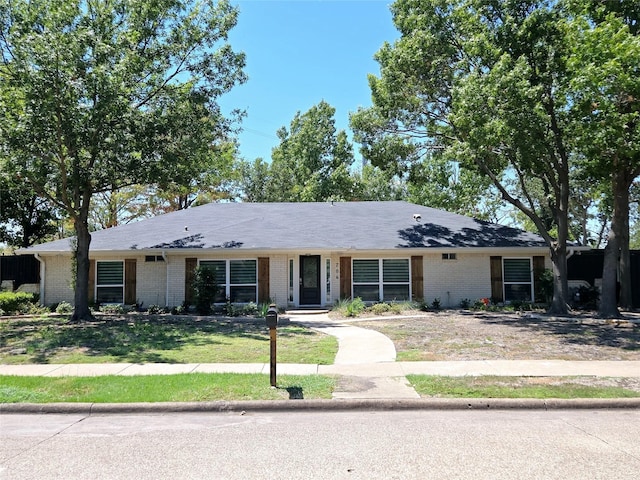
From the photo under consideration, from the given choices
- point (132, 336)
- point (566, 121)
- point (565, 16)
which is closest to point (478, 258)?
point (566, 121)

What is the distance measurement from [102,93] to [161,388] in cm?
928

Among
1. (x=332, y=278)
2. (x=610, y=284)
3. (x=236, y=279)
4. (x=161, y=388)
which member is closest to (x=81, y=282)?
(x=236, y=279)

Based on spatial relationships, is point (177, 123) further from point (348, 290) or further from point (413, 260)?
point (413, 260)

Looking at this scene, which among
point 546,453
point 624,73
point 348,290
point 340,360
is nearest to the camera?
point 546,453

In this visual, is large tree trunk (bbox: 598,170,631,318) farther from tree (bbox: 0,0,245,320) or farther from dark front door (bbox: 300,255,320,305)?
tree (bbox: 0,0,245,320)

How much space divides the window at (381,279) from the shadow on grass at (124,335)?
18.6ft

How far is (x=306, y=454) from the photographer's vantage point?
5.05 m

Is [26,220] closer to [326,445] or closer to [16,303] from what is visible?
[16,303]

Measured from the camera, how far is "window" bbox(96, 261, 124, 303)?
20.4m

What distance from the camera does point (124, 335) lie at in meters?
12.9

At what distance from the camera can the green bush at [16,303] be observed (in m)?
18.6

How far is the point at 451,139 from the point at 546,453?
1692 centimetres

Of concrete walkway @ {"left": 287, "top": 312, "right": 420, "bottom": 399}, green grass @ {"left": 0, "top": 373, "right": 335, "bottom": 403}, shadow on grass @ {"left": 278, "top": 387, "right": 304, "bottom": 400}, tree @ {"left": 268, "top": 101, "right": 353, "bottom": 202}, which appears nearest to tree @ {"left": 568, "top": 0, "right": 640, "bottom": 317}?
concrete walkway @ {"left": 287, "top": 312, "right": 420, "bottom": 399}

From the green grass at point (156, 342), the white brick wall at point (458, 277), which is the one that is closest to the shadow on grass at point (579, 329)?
the white brick wall at point (458, 277)
